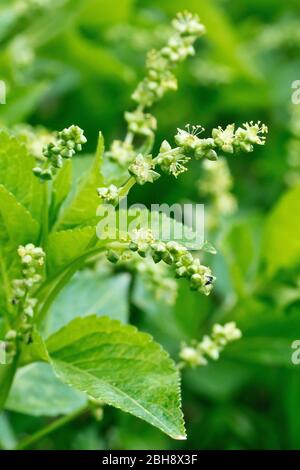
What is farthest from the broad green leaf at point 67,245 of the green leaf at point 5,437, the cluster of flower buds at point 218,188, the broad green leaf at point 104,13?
the broad green leaf at point 104,13

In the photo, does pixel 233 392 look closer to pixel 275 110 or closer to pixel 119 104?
pixel 119 104

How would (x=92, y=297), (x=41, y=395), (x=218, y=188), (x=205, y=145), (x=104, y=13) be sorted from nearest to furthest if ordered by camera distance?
1. (x=205, y=145)
2. (x=41, y=395)
3. (x=92, y=297)
4. (x=218, y=188)
5. (x=104, y=13)

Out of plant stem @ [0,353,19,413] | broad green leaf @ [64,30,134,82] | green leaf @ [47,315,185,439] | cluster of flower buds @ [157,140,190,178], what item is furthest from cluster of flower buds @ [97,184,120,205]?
broad green leaf @ [64,30,134,82]

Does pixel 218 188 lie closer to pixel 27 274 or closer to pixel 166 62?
pixel 166 62

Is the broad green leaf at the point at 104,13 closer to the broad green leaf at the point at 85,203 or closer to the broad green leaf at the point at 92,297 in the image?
the broad green leaf at the point at 92,297

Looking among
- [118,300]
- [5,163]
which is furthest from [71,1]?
[5,163]

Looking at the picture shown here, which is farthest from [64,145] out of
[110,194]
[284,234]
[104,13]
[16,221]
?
[104,13]
